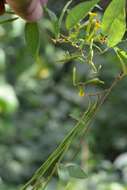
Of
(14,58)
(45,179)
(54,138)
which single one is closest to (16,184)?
(54,138)

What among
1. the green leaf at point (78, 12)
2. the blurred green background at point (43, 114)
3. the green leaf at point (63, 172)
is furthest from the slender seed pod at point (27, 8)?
the blurred green background at point (43, 114)

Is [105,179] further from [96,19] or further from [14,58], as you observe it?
[96,19]

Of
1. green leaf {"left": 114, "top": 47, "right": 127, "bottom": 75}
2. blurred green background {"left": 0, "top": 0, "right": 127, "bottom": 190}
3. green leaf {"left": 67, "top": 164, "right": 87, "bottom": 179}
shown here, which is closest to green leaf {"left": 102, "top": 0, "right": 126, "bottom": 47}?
green leaf {"left": 114, "top": 47, "right": 127, "bottom": 75}

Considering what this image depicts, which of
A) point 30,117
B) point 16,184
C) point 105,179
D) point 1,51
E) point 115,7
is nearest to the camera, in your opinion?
point 115,7

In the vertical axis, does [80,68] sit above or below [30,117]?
above

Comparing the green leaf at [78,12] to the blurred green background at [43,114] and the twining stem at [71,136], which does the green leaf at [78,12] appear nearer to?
the twining stem at [71,136]

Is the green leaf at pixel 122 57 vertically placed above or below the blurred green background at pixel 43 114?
above
